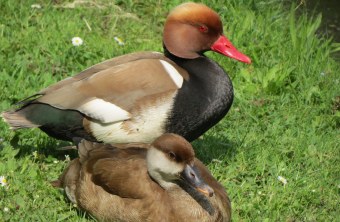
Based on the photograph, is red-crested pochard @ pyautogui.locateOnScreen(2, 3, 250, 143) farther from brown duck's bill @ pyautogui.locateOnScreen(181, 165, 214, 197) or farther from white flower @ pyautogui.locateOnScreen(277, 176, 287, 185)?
brown duck's bill @ pyautogui.locateOnScreen(181, 165, 214, 197)

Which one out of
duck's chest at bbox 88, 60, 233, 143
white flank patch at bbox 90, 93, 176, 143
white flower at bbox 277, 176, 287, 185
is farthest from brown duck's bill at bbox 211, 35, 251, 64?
white flower at bbox 277, 176, 287, 185

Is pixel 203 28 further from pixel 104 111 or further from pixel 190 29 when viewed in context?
pixel 104 111

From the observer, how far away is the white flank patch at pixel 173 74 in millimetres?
4767

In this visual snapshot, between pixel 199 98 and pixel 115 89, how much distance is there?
1.74ft

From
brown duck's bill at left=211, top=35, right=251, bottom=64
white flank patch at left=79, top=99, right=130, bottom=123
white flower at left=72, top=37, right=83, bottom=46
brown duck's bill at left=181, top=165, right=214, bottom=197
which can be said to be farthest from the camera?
white flower at left=72, top=37, right=83, bottom=46

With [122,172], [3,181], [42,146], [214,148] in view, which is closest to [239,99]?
[214,148]

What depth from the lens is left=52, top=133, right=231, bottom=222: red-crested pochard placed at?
404 cm

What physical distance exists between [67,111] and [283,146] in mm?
1654

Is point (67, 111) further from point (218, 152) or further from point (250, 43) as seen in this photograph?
Answer: point (250, 43)

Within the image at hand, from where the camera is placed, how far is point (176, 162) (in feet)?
13.2

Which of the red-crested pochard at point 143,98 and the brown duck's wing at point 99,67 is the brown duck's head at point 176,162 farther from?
the brown duck's wing at point 99,67

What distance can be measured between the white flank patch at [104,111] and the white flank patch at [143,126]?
4cm

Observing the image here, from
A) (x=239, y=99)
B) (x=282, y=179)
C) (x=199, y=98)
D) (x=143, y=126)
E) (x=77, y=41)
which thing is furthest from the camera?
(x=77, y=41)

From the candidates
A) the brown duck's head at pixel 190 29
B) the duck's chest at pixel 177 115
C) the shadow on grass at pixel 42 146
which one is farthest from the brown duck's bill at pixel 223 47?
the shadow on grass at pixel 42 146
